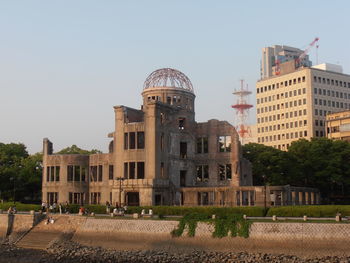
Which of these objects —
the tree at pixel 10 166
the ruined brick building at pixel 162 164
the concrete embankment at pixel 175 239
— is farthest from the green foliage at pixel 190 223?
the tree at pixel 10 166

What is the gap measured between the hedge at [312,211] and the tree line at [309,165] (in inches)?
1278

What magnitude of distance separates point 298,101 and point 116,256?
105782 millimetres

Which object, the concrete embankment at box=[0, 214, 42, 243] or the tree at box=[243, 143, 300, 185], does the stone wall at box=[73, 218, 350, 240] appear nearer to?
the concrete embankment at box=[0, 214, 42, 243]

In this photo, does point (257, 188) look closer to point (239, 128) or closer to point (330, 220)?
point (330, 220)

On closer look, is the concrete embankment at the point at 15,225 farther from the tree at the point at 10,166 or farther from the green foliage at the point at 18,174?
the green foliage at the point at 18,174

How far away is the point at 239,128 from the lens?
168m

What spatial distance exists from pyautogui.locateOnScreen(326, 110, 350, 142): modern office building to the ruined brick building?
50827 millimetres

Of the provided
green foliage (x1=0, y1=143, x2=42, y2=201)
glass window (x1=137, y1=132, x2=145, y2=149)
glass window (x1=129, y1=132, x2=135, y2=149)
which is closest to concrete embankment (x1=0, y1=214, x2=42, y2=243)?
glass window (x1=129, y1=132, x2=135, y2=149)

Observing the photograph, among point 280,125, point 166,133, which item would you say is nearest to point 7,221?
point 166,133

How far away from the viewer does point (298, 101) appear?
5536 inches

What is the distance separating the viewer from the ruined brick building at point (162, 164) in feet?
225

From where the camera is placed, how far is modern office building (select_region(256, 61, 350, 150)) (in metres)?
137

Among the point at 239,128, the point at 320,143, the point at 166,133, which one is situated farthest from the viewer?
the point at 239,128

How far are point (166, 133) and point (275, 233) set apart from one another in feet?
102
